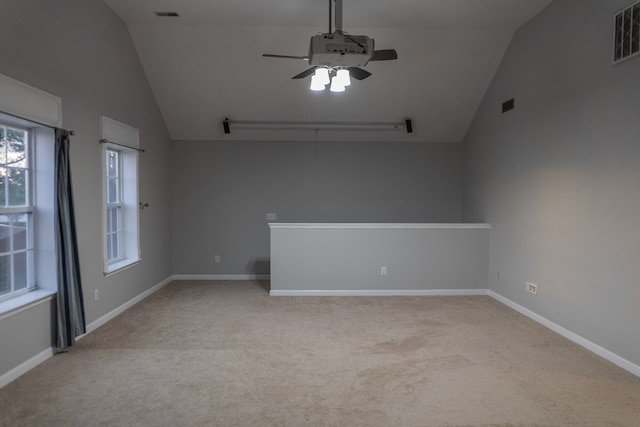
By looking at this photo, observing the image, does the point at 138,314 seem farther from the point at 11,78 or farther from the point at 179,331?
the point at 11,78

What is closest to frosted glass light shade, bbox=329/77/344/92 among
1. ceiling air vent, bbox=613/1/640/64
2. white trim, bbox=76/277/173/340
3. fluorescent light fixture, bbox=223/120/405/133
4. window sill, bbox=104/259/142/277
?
fluorescent light fixture, bbox=223/120/405/133

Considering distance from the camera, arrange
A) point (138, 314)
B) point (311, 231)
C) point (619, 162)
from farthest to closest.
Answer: point (311, 231) < point (138, 314) < point (619, 162)

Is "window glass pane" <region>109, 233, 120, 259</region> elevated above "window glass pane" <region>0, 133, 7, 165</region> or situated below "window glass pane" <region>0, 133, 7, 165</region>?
below

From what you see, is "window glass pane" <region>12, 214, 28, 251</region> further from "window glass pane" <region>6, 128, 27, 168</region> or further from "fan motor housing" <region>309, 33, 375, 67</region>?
"fan motor housing" <region>309, 33, 375, 67</region>

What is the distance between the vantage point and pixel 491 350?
3.45 meters

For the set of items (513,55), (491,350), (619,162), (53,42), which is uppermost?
(513,55)

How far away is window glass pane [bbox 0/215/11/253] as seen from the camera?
3.04m

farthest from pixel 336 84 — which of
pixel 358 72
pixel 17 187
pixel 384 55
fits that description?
pixel 17 187

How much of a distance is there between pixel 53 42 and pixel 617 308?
5275 millimetres

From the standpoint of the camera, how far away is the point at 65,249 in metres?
3.35

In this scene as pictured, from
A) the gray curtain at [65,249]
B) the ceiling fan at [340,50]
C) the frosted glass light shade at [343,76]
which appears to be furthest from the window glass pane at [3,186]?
the frosted glass light shade at [343,76]

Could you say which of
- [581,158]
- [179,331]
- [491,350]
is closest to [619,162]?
[581,158]

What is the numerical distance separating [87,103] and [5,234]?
1.48 metres

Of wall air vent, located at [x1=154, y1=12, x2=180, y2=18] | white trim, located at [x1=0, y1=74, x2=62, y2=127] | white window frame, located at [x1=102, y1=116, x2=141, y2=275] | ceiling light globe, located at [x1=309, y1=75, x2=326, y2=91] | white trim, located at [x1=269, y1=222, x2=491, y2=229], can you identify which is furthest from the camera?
white trim, located at [x1=269, y1=222, x2=491, y2=229]
